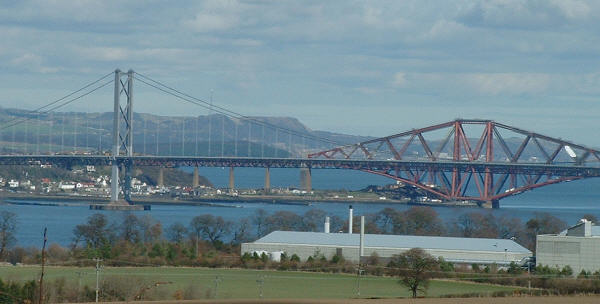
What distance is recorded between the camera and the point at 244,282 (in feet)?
74.9

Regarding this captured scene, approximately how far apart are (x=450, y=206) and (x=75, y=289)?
44.4 m

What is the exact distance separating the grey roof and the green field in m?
4.50

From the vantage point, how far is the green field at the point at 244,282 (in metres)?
19.7

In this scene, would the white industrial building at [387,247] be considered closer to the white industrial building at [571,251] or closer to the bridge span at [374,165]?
the white industrial building at [571,251]

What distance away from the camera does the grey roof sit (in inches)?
1155

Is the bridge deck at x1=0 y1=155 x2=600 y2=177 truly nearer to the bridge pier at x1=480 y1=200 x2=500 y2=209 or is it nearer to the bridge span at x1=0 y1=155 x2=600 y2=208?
the bridge span at x1=0 y1=155 x2=600 y2=208

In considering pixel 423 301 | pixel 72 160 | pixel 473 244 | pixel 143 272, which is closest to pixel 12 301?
pixel 423 301

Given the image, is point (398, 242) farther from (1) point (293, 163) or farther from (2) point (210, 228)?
(1) point (293, 163)

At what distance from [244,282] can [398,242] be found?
8217 millimetres

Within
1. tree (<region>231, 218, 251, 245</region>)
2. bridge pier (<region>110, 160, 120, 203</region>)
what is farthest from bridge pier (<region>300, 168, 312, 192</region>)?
tree (<region>231, 218, 251, 245</region>)

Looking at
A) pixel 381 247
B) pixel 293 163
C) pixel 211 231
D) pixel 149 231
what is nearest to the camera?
pixel 381 247

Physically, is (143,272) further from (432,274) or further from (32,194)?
(32,194)

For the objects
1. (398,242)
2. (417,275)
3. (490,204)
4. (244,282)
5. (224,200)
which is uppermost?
(490,204)

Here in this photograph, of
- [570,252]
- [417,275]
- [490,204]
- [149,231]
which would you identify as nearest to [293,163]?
[490,204]
